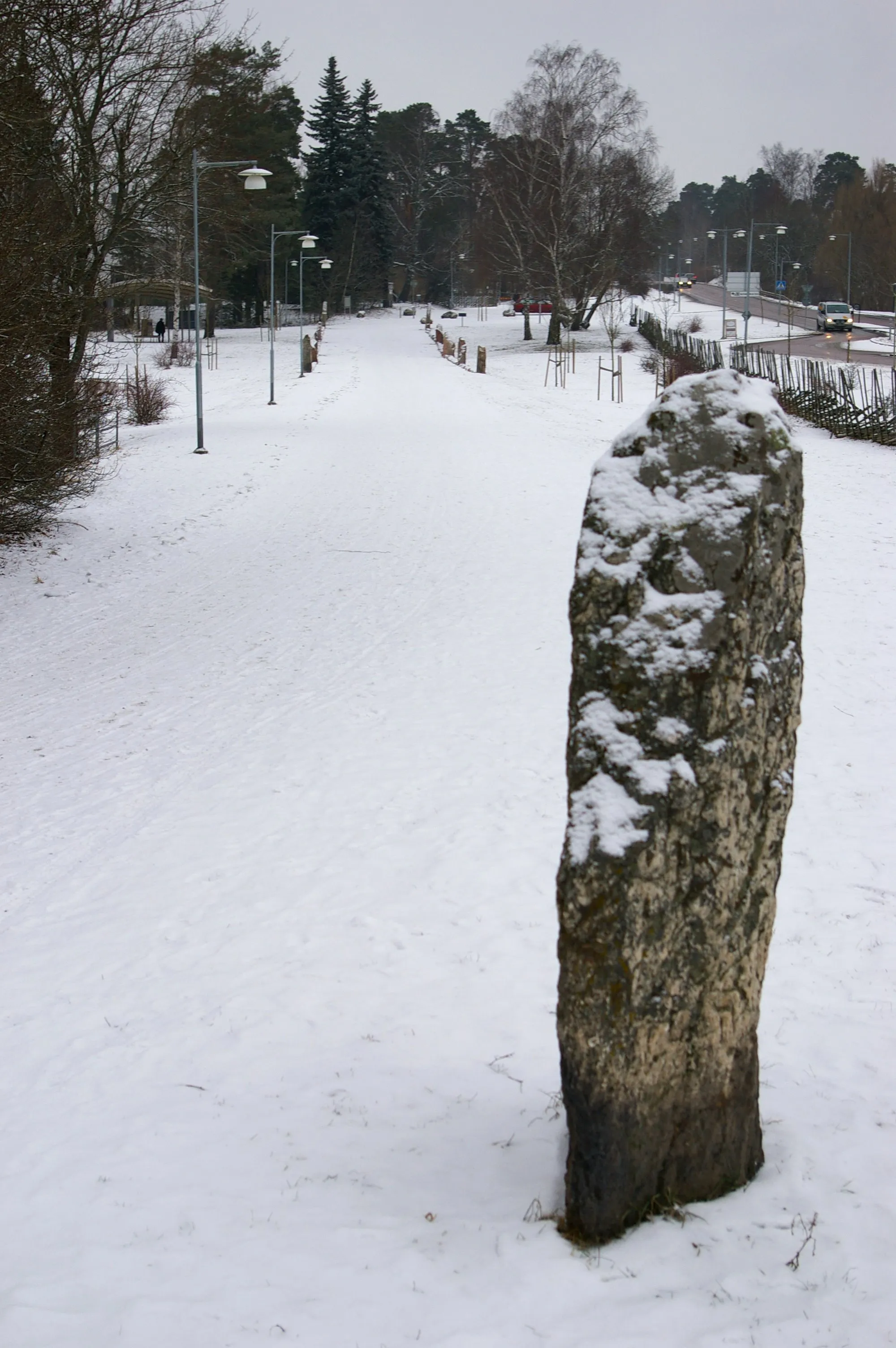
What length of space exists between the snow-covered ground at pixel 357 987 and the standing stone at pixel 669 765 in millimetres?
419

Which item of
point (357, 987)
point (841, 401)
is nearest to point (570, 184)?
point (841, 401)

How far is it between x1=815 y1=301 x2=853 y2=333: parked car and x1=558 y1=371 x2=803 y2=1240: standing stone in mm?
58100

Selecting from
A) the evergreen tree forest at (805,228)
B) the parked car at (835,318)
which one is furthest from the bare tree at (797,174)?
the parked car at (835,318)

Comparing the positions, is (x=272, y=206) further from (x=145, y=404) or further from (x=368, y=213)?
(x=145, y=404)

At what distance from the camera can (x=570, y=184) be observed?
2050 inches

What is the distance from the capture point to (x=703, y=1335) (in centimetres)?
297

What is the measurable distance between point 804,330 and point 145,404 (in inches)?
1878

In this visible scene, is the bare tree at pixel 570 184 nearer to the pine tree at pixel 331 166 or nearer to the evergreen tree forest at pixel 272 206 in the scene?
→ the evergreen tree forest at pixel 272 206

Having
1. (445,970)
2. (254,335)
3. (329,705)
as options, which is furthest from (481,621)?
(254,335)

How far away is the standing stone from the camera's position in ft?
10.4

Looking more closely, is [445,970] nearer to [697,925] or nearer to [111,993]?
[111,993]

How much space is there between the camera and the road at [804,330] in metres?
45.2

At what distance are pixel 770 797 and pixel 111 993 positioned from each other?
306 cm

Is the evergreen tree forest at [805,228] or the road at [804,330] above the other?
the evergreen tree forest at [805,228]
